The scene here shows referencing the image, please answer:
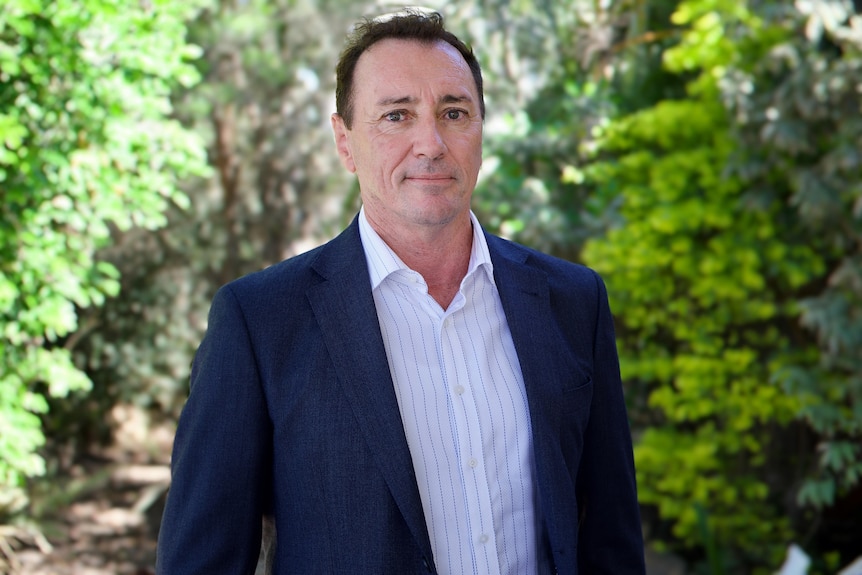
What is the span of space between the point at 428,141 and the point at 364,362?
0.44 m

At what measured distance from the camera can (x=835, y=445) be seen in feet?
15.5

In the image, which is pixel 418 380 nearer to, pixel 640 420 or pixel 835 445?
pixel 835 445

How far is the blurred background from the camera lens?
3.70 meters

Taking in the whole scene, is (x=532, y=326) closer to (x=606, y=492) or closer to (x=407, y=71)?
(x=606, y=492)

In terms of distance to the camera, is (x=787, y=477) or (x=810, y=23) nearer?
(x=810, y=23)

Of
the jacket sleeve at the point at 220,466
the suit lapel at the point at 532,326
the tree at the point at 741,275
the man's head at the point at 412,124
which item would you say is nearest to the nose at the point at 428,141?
the man's head at the point at 412,124

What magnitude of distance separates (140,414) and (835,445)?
6.42m

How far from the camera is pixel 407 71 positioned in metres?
1.79

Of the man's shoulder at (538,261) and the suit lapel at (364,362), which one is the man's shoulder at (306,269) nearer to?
the suit lapel at (364,362)

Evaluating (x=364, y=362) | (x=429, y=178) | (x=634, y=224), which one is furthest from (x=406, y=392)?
(x=634, y=224)

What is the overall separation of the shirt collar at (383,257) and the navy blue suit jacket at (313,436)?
0.09 feet

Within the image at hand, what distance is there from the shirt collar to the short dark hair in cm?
22

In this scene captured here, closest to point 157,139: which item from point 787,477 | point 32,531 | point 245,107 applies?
point 32,531

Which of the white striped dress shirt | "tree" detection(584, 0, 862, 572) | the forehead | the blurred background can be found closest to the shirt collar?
the white striped dress shirt
